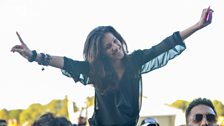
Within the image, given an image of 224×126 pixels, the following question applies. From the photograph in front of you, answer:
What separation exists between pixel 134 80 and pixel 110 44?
0.86 feet

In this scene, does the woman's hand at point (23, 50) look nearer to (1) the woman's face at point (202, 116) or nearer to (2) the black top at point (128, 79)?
(2) the black top at point (128, 79)

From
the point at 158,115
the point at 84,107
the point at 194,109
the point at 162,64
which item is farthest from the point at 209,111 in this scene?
the point at 158,115

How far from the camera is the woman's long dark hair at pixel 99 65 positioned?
3256mm

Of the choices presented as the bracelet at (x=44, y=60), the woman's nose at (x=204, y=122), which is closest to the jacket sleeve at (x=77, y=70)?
the bracelet at (x=44, y=60)

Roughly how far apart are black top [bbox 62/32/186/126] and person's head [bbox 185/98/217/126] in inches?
27.3

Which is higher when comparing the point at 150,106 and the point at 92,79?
the point at 150,106

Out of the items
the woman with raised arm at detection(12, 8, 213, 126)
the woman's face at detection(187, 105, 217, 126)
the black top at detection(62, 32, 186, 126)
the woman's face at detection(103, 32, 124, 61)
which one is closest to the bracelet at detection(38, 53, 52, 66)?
the woman with raised arm at detection(12, 8, 213, 126)

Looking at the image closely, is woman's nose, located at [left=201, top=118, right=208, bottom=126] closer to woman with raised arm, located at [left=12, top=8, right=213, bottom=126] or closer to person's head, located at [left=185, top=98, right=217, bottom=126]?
person's head, located at [left=185, top=98, right=217, bottom=126]

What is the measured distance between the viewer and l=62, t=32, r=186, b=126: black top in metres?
3.22

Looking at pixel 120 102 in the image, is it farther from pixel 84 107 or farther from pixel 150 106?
pixel 150 106

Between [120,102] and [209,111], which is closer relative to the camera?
[120,102]

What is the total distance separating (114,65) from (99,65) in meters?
0.09

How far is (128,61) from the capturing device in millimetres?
3316

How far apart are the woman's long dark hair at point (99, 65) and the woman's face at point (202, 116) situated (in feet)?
2.83
